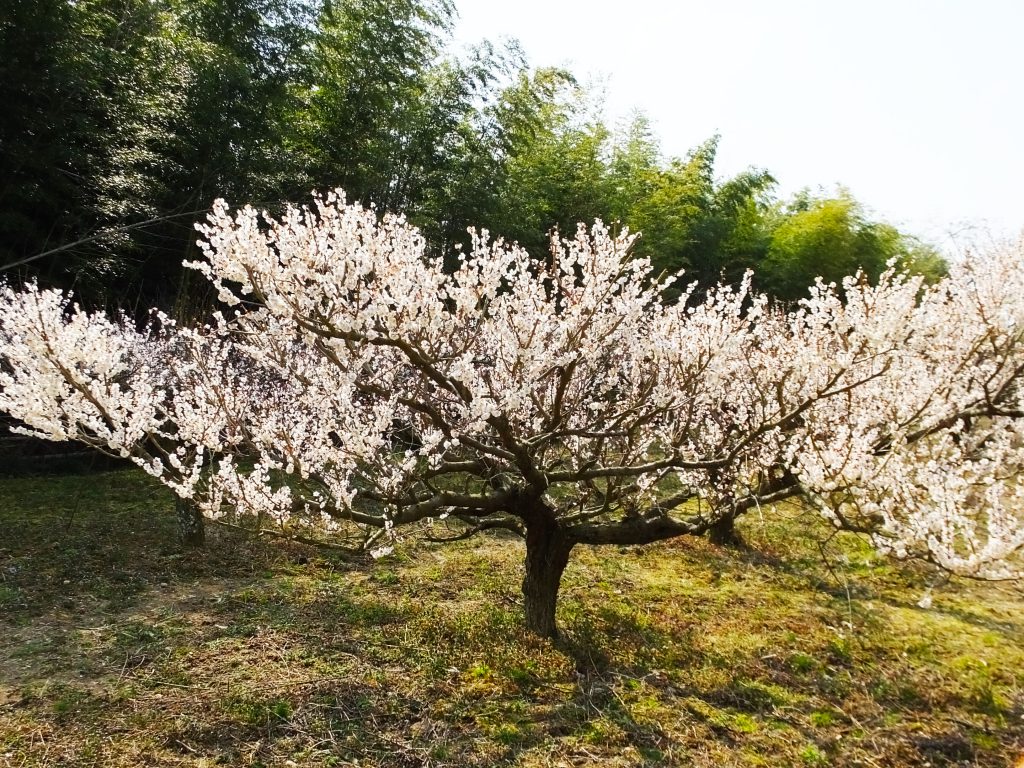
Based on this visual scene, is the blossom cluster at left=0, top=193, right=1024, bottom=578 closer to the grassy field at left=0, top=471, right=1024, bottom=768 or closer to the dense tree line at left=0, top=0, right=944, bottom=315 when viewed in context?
the grassy field at left=0, top=471, right=1024, bottom=768

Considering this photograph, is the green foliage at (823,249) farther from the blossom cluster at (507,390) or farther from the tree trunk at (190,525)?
the tree trunk at (190,525)

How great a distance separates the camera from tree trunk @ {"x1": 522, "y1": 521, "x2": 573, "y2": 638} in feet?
15.2

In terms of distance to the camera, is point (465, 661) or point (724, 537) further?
point (724, 537)

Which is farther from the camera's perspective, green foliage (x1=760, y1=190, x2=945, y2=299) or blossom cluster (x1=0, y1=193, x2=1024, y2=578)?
green foliage (x1=760, y1=190, x2=945, y2=299)

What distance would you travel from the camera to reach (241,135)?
31.0 feet

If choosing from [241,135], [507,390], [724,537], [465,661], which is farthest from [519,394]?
[241,135]

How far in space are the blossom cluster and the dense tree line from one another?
3710 millimetres

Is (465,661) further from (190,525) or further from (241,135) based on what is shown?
(241,135)

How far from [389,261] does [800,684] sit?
3876mm

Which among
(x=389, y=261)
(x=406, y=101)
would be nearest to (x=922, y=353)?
(x=389, y=261)

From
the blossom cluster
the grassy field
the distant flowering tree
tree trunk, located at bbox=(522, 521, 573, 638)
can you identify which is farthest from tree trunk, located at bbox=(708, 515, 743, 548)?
tree trunk, located at bbox=(522, 521, 573, 638)

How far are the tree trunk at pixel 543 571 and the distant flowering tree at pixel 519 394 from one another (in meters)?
0.01

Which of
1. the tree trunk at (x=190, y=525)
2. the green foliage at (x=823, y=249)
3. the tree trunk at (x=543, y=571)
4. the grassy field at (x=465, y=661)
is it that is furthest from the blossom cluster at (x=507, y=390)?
the green foliage at (x=823, y=249)

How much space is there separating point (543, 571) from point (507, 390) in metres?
1.86
